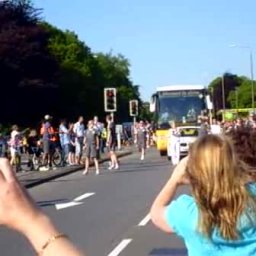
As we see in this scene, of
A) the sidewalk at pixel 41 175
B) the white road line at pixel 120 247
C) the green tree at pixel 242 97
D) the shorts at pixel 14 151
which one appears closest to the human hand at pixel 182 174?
the white road line at pixel 120 247

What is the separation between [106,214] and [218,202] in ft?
48.6

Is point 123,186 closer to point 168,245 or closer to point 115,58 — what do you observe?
point 168,245

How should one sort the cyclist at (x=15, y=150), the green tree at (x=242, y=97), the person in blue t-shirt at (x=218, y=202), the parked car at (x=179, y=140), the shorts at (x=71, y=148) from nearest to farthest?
the person in blue t-shirt at (x=218, y=202)
the cyclist at (x=15, y=150)
the parked car at (x=179, y=140)
the shorts at (x=71, y=148)
the green tree at (x=242, y=97)

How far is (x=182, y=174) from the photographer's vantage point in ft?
14.3

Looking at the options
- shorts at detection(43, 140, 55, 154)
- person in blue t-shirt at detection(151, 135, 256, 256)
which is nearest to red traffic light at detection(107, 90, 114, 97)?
shorts at detection(43, 140, 55, 154)

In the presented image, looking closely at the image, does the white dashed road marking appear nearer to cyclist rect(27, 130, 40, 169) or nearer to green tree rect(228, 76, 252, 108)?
cyclist rect(27, 130, 40, 169)

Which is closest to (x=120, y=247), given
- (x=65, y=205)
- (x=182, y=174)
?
(x=65, y=205)

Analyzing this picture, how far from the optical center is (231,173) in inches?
156

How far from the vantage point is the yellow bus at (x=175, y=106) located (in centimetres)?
4600

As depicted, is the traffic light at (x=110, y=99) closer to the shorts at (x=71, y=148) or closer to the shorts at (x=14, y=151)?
the shorts at (x=71, y=148)

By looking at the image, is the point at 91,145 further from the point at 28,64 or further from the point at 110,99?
the point at 28,64

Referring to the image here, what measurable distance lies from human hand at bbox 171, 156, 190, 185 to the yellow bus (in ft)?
134

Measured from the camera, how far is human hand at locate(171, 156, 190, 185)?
4.22 metres

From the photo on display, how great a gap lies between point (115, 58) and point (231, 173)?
6761 inches
